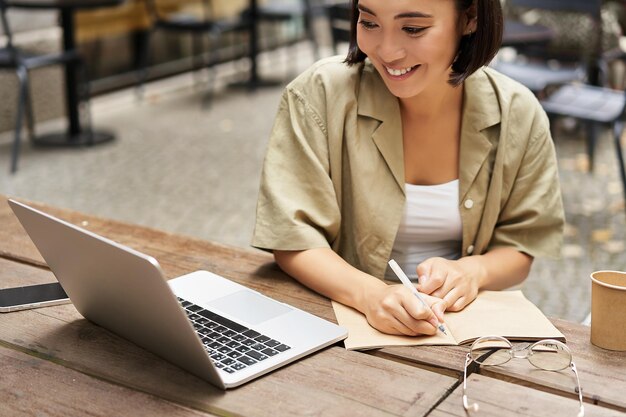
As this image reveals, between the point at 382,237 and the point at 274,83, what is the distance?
6.30 meters

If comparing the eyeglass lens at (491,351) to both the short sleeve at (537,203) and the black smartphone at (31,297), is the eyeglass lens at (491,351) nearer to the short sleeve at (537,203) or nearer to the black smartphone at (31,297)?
the short sleeve at (537,203)

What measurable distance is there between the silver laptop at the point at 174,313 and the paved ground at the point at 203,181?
219 centimetres

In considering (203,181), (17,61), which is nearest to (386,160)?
(203,181)

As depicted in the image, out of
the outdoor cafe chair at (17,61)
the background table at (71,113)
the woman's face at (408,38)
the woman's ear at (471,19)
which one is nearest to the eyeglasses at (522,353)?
the woman's face at (408,38)

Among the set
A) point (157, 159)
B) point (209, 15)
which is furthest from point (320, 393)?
point (209, 15)

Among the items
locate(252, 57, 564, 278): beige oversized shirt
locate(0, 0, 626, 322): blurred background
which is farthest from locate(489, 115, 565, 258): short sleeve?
locate(0, 0, 626, 322): blurred background

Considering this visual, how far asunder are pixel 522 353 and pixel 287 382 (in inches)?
14.7

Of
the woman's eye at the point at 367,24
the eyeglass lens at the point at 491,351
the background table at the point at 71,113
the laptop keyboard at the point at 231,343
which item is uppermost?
the woman's eye at the point at 367,24

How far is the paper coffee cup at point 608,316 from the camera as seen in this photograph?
55.8 inches

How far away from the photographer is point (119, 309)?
1379 millimetres

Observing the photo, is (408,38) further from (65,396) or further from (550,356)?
(65,396)

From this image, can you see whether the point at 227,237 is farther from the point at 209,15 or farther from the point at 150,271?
the point at 209,15

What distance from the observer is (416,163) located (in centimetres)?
194

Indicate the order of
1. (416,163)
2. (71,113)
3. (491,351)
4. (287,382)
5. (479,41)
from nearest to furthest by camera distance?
1. (287,382)
2. (491,351)
3. (479,41)
4. (416,163)
5. (71,113)
